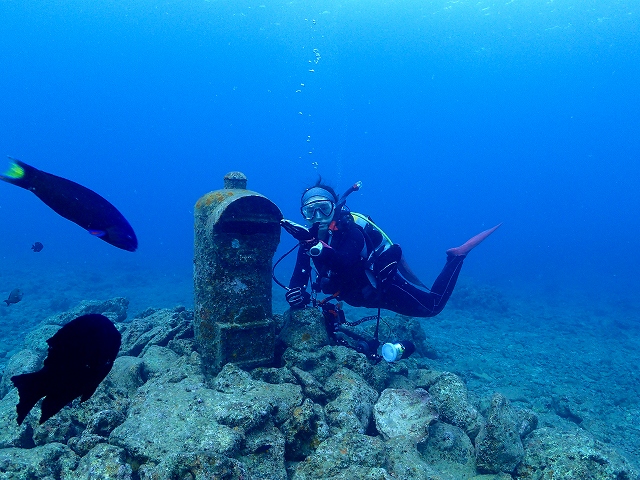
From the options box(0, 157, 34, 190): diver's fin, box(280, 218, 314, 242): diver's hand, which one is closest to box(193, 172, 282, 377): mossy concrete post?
box(280, 218, 314, 242): diver's hand

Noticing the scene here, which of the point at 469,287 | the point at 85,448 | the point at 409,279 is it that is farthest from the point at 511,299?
the point at 85,448

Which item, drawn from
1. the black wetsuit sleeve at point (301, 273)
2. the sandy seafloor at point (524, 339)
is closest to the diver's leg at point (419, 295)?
the black wetsuit sleeve at point (301, 273)

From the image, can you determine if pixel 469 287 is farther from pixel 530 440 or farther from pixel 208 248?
pixel 208 248

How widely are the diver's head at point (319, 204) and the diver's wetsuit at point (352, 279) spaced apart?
0.25m

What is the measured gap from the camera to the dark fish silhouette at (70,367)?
63.9 inches

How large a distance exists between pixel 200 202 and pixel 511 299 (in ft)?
73.8

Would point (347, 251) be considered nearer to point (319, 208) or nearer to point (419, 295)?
point (319, 208)

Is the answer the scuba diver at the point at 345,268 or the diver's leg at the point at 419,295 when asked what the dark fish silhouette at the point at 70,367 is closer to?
the scuba diver at the point at 345,268

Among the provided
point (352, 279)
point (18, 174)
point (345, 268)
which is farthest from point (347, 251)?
point (18, 174)

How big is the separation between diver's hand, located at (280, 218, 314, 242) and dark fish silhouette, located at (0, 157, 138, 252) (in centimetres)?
333

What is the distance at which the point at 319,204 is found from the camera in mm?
6367

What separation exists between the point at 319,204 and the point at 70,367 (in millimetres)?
4960

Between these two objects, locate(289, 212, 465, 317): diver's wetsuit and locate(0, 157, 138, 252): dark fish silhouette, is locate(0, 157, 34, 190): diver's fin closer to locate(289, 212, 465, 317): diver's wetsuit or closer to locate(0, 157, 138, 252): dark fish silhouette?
locate(0, 157, 138, 252): dark fish silhouette

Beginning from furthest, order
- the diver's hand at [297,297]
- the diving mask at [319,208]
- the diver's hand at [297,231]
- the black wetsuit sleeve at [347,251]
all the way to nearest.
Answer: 1. the diving mask at [319,208]
2. the diver's hand at [297,297]
3. the black wetsuit sleeve at [347,251]
4. the diver's hand at [297,231]
